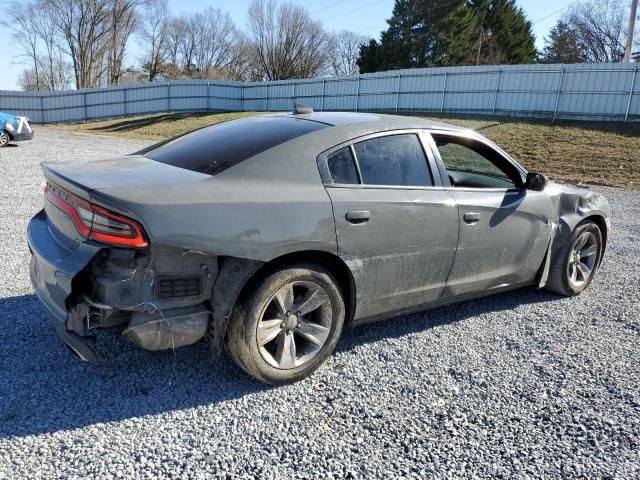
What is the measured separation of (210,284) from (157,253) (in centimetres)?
34

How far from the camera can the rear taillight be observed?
2.58 metres

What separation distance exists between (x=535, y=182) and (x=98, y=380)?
3541 mm

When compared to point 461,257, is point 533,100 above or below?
above

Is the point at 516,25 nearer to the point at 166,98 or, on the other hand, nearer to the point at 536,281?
the point at 166,98

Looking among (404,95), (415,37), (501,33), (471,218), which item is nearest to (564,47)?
(501,33)

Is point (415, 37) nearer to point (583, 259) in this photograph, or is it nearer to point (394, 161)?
point (583, 259)

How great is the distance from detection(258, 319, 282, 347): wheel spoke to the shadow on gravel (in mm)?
324

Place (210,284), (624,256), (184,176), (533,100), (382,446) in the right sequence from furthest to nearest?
(533,100) < (624,256) < (184,176) < (210,284) < (382,446)

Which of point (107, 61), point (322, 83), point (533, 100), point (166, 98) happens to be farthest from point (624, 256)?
point (107, 61)

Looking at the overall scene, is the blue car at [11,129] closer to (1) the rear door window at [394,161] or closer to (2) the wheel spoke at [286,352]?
(1) the rear door window at [394,161]

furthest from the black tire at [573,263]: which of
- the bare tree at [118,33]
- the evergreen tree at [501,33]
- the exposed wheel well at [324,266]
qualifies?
the bare tree at [118,33]

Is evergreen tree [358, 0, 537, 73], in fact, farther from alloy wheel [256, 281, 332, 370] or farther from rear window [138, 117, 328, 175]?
alloy wheel [256, 281, 332, 370]

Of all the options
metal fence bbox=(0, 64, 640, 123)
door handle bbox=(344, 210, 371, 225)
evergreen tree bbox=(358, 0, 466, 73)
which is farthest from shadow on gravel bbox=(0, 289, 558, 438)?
evergreen tree bbox=(358, 0, 466, 73)

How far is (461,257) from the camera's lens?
12.4 ft
